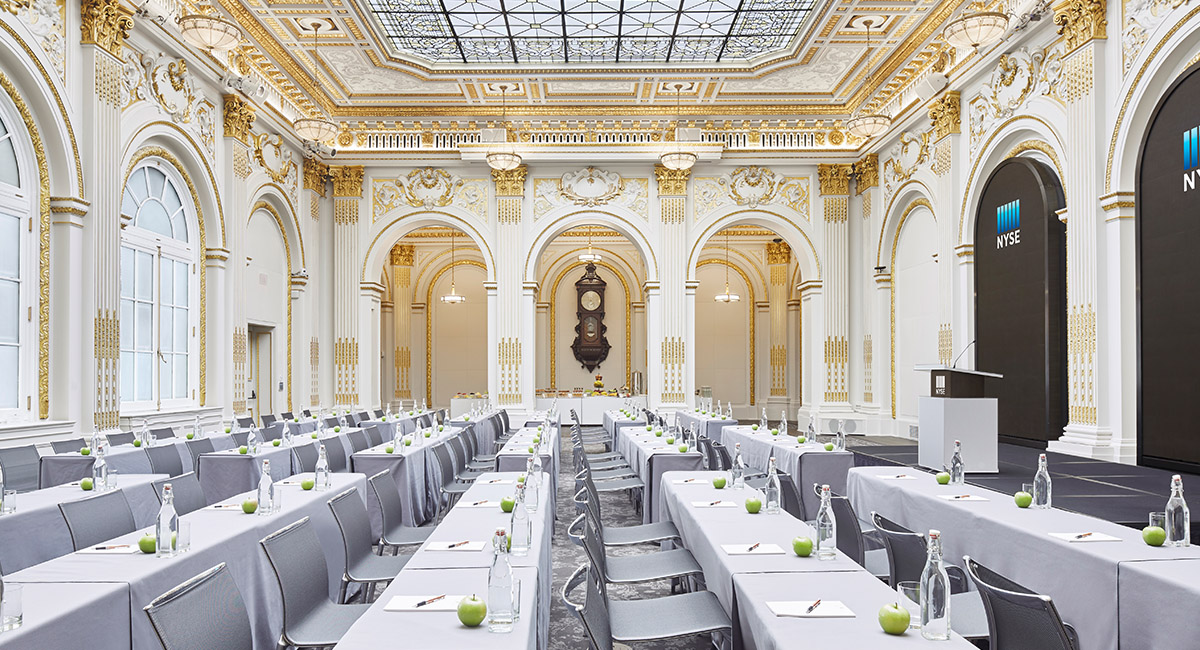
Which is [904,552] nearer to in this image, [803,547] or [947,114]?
[803,547]

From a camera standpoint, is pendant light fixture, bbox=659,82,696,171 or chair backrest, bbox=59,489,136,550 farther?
pendant light fixture, bbox=659,82,696,171

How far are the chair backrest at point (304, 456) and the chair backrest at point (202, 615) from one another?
4335mm

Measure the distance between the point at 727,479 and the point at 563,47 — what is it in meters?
9.62

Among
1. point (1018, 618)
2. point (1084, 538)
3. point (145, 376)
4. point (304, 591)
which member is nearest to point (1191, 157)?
point (1084, 538)

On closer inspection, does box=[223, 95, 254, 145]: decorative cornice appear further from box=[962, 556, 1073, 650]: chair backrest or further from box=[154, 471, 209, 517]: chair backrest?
box=[962, 556, 1073, 650]: chair backrest

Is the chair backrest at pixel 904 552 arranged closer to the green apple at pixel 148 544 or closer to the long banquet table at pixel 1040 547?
the long banquet table at pixel 1040 547

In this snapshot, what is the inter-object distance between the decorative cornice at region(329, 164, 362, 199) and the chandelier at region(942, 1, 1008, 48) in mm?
10660

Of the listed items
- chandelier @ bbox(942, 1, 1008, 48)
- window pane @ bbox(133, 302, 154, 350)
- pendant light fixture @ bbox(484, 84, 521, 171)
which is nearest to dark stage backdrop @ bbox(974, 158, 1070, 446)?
chandelier @ bbox(942, 1, 1008, 48)

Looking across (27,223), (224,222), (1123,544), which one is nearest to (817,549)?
(1123,544)

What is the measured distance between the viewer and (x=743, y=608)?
3.01 meters

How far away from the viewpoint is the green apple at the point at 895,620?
2438mm

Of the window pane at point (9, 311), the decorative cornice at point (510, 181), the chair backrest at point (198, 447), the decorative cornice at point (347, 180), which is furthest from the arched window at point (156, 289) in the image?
the decorative cornice at point (510, 181)

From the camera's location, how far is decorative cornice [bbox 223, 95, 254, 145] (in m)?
12.0

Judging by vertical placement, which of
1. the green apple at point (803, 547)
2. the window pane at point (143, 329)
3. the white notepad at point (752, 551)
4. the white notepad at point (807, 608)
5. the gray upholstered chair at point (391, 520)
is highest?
the window pane at point (143, 329)
